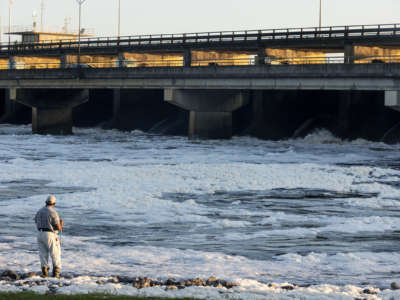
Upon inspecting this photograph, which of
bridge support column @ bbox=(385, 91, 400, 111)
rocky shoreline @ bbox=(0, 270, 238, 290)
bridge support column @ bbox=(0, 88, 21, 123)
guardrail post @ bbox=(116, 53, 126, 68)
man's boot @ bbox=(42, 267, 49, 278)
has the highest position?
guardrail post @ bbox=(116, 53, 126, 68)

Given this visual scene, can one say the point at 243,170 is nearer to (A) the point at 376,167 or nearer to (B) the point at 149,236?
(A) the point at 376,167

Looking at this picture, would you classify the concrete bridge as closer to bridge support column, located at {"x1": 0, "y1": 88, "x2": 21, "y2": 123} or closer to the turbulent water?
the turbulent water

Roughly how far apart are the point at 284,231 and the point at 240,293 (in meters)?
7.35

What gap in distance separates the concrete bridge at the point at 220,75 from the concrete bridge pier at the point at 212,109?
0.27 feet

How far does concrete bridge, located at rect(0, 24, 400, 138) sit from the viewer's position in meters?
49.1

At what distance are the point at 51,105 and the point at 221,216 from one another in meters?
51.3

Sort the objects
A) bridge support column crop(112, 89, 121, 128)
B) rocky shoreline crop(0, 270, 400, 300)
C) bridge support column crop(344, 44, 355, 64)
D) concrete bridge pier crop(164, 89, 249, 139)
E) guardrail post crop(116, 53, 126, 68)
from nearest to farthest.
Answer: rocky shoreline crop(0, 270, 400, 300)
bridge support column crop(344, 44, 355, 64)
concrete bridge pier crop(164, 89, 249, 139)
guardrail post crop(116, 53, 126, 68)
bridge support column crop(112, 89, 121, 128)

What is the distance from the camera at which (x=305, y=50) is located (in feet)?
216

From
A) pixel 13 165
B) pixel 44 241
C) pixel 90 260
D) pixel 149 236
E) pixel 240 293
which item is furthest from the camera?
pixel 13 165

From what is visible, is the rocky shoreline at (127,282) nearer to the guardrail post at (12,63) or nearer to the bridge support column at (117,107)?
the bridge support column at (117,107)

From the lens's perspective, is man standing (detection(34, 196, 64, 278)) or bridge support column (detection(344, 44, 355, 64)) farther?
bridge support column (detection(344, 44, 355, 64))

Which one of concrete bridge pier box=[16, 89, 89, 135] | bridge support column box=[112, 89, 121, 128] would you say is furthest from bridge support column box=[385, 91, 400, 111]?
bridge support column box=[112, 89, 121, 128]

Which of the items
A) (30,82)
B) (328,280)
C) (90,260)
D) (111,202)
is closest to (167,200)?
(111,202)

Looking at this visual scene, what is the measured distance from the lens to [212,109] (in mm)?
61781
